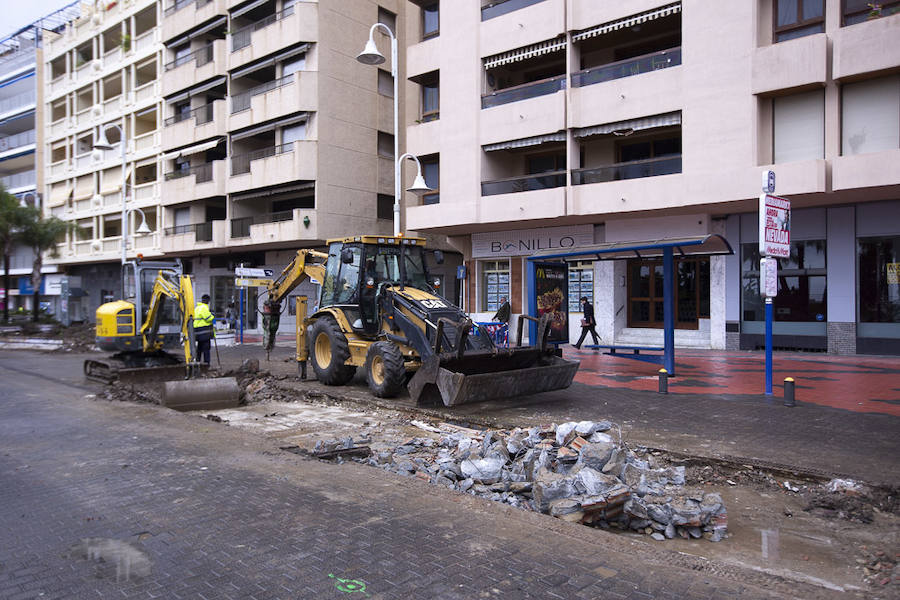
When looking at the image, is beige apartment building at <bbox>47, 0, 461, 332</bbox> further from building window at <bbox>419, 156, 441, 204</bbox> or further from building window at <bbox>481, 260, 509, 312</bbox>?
building window at <bbox>481, 260, 509, 312</bbox>

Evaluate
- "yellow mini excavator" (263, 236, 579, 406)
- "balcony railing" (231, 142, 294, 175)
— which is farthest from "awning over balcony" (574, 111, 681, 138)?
"balcony railing" (231, 142, 294, 175)

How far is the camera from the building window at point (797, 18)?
16.5m

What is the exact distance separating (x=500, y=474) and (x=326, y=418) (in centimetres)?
431

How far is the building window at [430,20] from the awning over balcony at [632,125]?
864 centimetres

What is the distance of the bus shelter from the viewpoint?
1151cm

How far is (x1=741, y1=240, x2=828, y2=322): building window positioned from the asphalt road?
Answer: 52.1 feet

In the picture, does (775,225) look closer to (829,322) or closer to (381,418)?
(381,418)

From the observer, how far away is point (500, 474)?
5.88 metres

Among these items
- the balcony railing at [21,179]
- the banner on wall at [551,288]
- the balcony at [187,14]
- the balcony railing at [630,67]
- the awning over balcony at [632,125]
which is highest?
the balcony at [187,14]

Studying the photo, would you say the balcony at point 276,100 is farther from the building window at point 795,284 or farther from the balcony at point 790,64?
the building window at point 795,284

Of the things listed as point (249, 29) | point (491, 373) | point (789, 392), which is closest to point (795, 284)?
point (789, 392)

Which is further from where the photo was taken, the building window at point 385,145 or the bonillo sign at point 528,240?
the building window at point 385,145

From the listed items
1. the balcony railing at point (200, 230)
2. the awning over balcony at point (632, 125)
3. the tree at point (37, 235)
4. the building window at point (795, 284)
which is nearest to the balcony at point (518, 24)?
the awning over balcony at point (632, 125)

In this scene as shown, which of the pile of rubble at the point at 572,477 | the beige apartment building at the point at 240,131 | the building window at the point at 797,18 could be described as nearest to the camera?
the pile of rubble at the point at 572,477
